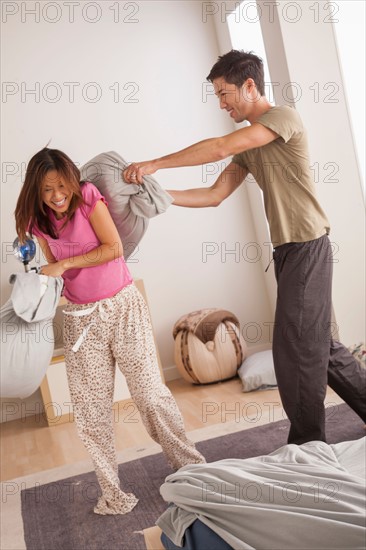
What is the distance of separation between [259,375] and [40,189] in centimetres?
217

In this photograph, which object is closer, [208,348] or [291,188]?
[291,188]

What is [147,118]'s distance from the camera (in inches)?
205

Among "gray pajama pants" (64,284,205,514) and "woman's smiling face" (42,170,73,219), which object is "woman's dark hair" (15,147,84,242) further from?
"gray pajama pants" (64,284,205,514)

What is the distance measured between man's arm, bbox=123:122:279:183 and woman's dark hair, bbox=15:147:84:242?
0.79ft

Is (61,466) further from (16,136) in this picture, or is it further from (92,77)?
(92,77)

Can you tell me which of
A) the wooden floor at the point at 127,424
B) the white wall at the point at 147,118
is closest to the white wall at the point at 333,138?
the wooden floor at the point at 127,424

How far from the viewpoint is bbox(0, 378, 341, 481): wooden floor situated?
12.8 feet

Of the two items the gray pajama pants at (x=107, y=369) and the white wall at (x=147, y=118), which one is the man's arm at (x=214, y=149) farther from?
the white wall at (x=147, y=118)

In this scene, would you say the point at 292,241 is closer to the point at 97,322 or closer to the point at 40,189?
the point at 97,322

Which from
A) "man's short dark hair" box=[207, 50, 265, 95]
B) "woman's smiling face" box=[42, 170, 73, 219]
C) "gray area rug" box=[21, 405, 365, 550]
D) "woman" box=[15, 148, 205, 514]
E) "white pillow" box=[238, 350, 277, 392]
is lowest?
"gray area rug" box=[21, 405, 365, 550]

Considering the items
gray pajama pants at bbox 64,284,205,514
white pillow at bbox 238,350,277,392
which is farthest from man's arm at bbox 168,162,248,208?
white pillow at bbox 238,350,277,392

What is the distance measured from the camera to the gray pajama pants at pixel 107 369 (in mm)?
2947

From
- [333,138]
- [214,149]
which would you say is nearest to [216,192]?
[214,149]

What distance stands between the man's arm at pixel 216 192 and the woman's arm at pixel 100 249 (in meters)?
0.38
